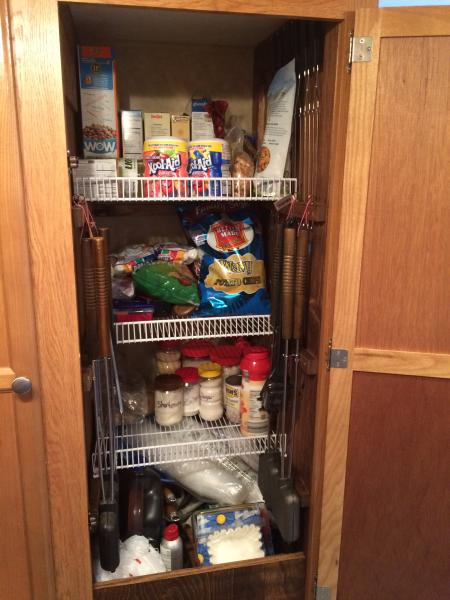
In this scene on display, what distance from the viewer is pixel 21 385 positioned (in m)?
1.06

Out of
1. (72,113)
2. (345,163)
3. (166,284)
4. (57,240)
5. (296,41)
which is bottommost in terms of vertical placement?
(166,284)

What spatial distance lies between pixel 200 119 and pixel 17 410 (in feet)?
3.25

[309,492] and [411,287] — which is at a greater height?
[411,287]

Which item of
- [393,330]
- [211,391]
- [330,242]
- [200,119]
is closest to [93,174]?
[200,119]

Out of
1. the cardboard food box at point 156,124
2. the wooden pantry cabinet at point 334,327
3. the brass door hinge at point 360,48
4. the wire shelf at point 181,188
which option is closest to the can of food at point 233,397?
the wooden pantry cabinet at point 334,327

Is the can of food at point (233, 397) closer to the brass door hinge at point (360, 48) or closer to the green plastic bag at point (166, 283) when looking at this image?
the green plastic bag at point (166, 283)

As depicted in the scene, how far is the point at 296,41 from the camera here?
4.22 ft

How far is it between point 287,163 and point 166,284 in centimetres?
51

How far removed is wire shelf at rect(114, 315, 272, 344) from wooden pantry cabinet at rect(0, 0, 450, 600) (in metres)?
0.30

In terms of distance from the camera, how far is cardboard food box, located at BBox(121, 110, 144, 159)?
1.39 metres

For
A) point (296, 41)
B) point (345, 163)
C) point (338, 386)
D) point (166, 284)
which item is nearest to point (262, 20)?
point (296, 41)

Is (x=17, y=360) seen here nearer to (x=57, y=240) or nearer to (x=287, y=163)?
(x=57, y=240)

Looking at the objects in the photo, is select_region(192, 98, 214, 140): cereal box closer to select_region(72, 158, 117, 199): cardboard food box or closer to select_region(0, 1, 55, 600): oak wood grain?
select_region(72, 158, 117, 199): cardboard food box

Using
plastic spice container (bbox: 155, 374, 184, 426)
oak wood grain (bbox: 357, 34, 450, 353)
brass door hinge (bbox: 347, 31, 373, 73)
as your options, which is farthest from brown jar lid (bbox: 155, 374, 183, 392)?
brass door hinge (bbox: 347, 31, 373, 73)
